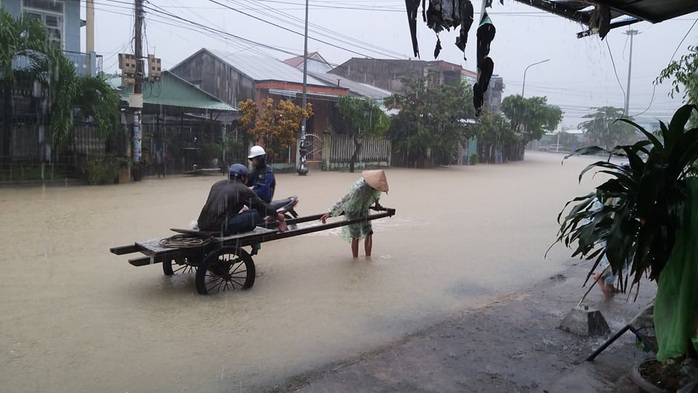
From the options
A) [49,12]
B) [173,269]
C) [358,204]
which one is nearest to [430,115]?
[49,12]

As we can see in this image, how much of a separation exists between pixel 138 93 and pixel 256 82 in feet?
23.9

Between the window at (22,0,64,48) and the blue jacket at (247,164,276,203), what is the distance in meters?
13.8

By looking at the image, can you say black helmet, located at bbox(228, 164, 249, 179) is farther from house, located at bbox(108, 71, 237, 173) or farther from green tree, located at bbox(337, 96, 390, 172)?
green tree, located at bbox(337, 96, 390, 172)

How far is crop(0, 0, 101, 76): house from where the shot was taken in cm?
1752

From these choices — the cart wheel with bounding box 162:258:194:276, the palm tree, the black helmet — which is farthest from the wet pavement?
the palm tree

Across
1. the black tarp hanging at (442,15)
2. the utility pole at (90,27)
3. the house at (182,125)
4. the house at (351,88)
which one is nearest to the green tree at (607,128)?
the house at (351,88)

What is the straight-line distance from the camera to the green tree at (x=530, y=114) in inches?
1537

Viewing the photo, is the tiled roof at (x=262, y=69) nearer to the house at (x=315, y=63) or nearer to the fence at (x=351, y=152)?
the fence at (x=351, y=152)

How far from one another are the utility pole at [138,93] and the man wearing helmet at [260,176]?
34.1 ft

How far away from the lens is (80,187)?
48.0ft

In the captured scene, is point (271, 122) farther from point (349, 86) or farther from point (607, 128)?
point (607, 128)

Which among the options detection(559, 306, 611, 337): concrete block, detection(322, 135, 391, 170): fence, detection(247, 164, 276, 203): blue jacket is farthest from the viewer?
detection(322, 135, 391, 170): fence

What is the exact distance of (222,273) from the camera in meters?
5.80

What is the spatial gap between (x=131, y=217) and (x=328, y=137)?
1499 centimetres
